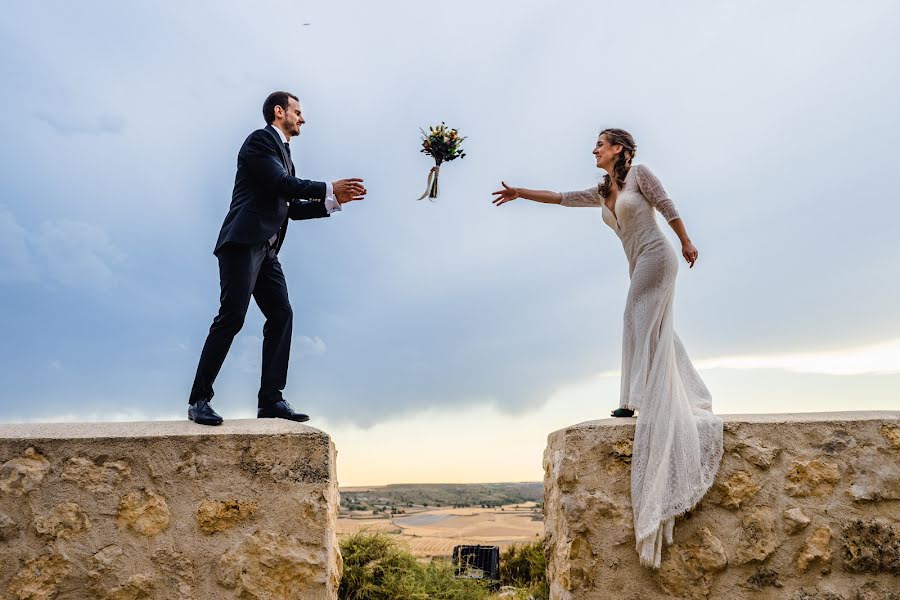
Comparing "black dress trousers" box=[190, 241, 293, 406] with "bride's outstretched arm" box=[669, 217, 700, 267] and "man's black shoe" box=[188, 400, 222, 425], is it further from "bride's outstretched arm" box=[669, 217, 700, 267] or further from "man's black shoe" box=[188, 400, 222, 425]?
"bride's outstretched arm" box=[669, 217, 700, 267]

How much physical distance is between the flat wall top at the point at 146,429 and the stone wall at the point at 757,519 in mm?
1696

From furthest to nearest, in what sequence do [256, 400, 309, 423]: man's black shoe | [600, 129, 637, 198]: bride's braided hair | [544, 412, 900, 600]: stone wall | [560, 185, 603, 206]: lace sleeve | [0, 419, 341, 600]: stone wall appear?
[560, 185, 603, 206]: lace sleeve
[600, 129, 637, 198]: bride's braided hair
[256, 400, 309, 423]: man's black shoe
[544, 412, 900, 600]: stone wall
[0, 419, 341, 600]: stone wall

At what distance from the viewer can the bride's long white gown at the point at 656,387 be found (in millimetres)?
3906

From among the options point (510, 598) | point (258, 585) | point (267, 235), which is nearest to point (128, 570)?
point (258, 585)

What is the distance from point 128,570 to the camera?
3.63 m

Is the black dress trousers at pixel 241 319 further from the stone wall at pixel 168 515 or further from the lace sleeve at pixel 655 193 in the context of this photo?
the lace sleeve at pixel 655 193

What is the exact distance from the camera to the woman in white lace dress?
3.91 metres

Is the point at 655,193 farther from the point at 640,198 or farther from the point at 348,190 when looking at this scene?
the point at 348,190

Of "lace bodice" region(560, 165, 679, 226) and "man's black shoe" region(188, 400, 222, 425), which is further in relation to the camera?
"lace bodice" region(560, 165, 679, 226)

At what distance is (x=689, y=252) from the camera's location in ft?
14.7

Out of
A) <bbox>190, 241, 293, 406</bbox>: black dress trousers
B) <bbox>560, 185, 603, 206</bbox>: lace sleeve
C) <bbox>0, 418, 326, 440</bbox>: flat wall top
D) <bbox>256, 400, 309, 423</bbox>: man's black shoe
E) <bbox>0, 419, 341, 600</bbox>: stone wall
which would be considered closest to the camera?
<bbox>0, 419, 341, 600</bbox>: stone wall

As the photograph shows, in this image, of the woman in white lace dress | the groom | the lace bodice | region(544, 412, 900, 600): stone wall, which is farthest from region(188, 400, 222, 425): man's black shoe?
the lace bodice

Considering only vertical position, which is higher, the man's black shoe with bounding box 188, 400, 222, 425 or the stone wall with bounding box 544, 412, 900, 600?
the man's black shoe with bounding box 188, 400, 222, 425

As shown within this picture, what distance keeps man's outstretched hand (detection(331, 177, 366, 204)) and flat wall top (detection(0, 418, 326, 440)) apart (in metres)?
1.48
